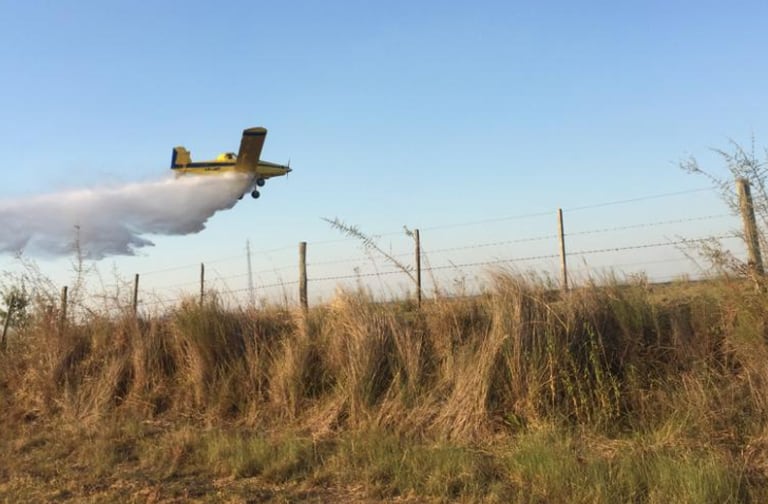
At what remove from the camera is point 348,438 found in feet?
21.5

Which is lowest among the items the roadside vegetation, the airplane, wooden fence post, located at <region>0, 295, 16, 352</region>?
the roadside vegetation

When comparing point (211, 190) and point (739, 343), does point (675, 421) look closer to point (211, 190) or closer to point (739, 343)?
point (739, 343)

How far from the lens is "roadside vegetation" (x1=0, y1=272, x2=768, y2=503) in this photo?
5227 mm

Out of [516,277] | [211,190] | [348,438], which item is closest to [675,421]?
[516,277]

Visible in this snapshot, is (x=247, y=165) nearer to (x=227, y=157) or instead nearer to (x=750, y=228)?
(x=227, y=157)

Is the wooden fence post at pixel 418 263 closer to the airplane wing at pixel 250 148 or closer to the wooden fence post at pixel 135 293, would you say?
the wooden fence post at pixel 135 293

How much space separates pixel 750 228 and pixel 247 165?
80.3 feet

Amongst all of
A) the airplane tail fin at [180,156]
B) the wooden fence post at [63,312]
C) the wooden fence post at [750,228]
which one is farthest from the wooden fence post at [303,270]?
the airplane tail fin at [180,156]

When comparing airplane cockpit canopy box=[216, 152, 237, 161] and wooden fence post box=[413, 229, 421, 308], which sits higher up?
airplane cockpit canopy box=[216, 152, 237, 161]

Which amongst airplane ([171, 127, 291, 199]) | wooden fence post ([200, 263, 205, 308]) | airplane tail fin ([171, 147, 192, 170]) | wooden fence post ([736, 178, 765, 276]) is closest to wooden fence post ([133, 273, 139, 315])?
wooden fence post ([200, 263, 205, 308])

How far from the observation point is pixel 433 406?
22.4ft

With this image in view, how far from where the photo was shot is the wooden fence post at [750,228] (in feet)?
21.5

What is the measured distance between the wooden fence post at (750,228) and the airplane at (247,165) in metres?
22.9

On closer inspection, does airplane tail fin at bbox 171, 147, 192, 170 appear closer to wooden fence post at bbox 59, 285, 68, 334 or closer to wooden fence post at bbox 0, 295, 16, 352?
wooden fence post at bbox 0, 295, 16, 352
